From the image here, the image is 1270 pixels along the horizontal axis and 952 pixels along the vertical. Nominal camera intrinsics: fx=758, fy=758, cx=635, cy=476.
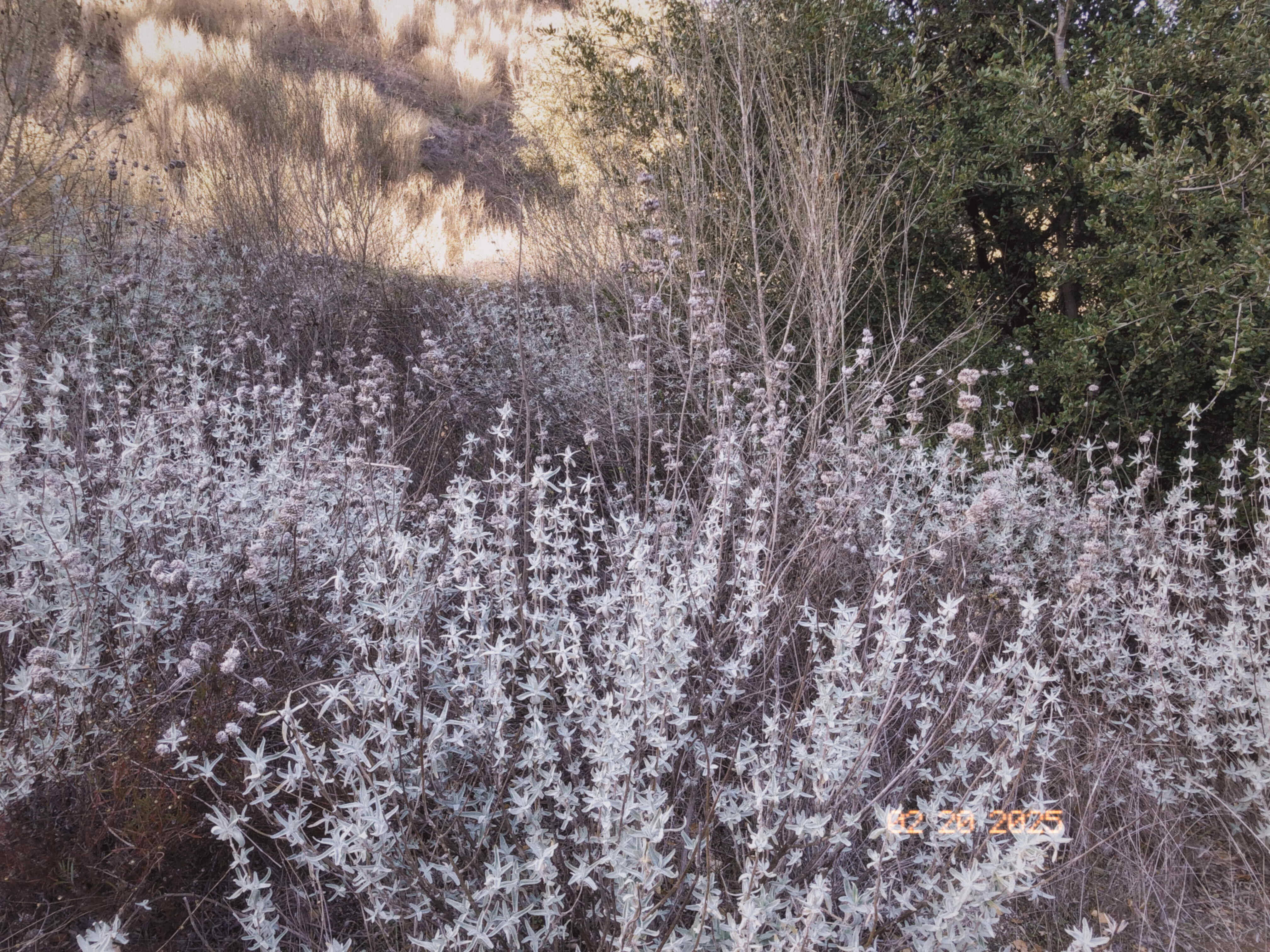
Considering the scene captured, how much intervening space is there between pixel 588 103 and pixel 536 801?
17.3 ft

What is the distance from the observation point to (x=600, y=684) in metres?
2.16

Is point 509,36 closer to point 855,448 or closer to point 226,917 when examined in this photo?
point 855,448

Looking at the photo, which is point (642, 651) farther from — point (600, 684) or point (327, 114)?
point (327, 114)

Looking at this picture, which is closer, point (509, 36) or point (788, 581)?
point (788, 581)

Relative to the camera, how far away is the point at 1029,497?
3.28m

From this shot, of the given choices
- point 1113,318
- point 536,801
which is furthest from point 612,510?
point 1113,318

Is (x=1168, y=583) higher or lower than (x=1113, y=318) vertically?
lower
